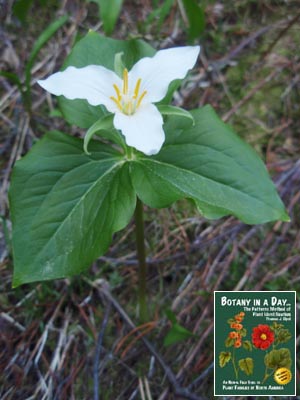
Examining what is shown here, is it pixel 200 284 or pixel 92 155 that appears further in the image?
pixel 200 284

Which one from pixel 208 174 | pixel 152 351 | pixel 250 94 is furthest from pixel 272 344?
pixel 250 94

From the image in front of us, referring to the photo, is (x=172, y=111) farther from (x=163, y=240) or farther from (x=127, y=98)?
(x=163, y=240)

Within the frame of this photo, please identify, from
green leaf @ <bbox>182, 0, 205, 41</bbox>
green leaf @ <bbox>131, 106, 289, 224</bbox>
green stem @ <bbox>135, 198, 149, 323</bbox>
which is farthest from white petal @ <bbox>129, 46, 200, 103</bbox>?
green leaf @ <bbox>182, 0, 205, 41</bbox>

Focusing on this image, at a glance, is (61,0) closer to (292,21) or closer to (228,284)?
(292,21)

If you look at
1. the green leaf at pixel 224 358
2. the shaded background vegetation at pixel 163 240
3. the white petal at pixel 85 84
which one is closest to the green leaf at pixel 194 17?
the shaded background vegetation at pixel 163 240

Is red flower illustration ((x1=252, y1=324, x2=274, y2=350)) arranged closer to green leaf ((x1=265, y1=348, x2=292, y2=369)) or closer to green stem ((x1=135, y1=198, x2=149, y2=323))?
green leaf ((x1=265, y1=348, x2=292, y2=369))

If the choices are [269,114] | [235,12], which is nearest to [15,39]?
[235,12]

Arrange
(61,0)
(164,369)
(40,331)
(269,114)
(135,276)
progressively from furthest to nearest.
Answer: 1. (61,0)
2. (269,114)
3. (135,276)
4. (40,331)
5. (164,369)
